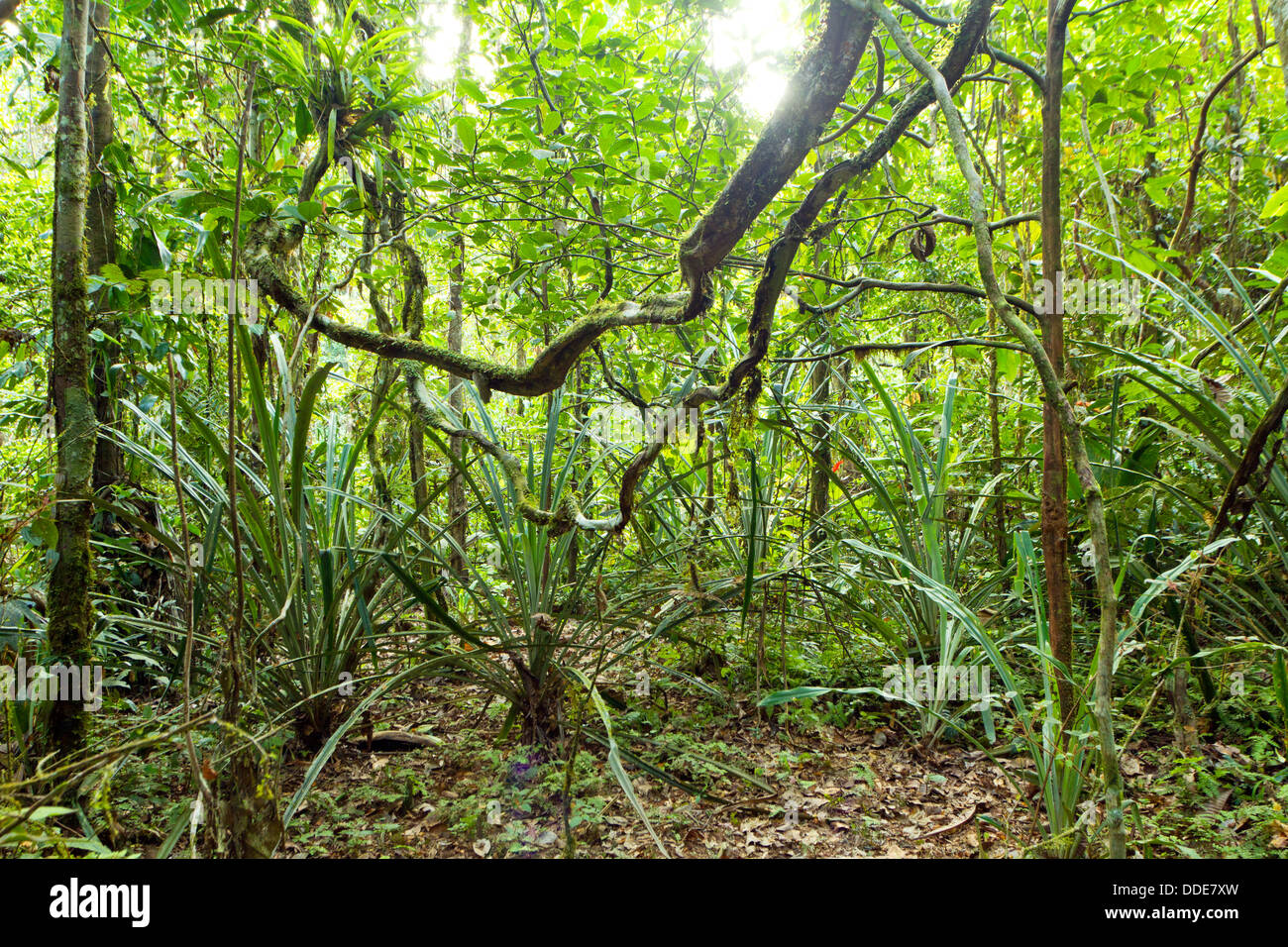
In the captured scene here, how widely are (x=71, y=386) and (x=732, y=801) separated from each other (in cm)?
180

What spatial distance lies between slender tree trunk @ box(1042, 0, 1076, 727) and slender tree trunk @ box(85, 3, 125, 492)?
7.36ft

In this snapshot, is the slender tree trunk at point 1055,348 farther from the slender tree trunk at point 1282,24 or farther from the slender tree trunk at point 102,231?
the slender tree trunk at point 102,231

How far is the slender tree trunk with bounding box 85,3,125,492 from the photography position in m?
1.84

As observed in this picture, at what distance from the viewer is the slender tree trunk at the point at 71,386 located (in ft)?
4.40

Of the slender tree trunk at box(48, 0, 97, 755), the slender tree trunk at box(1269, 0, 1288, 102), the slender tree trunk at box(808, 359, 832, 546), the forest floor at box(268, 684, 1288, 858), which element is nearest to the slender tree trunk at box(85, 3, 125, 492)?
the slender tree trunk at box(48, 0, 97, 755)

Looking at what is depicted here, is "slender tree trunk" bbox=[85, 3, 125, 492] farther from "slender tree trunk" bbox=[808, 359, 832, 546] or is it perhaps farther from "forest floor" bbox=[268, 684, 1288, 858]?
"slender tree trunk" bbox=[808, 359, 832, 546]

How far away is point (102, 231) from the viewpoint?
6.15 feet

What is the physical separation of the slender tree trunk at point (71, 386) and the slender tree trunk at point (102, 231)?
0.19 meters

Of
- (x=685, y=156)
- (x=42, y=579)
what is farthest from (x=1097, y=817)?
(x=42, y=579)

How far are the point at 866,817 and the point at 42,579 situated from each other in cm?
254

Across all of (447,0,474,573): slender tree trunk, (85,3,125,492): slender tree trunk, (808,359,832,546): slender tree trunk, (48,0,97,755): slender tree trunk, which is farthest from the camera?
(808,359,832,546): slender tree trunk
